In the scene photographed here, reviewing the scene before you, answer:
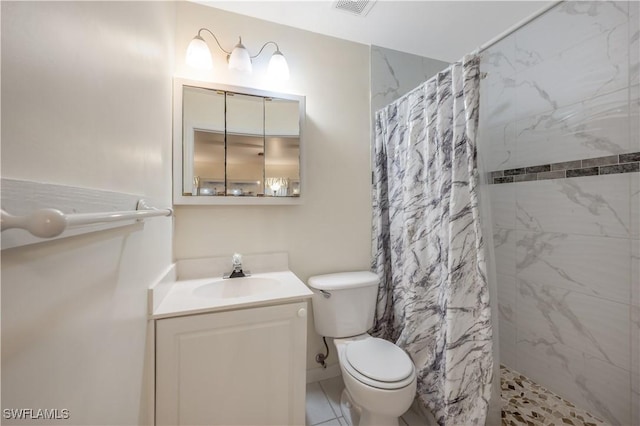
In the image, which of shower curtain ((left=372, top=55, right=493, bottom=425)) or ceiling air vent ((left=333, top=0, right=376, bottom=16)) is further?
ceiling air vent ((left=333, top=0, right=376, bottom=16))

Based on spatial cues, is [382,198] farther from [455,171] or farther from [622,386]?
[622,386]

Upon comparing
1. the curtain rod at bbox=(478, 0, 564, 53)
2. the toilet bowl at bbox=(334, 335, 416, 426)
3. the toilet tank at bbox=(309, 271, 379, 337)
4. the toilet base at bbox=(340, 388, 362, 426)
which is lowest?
the toilet base at bbox=(340, 388, 362, 426)

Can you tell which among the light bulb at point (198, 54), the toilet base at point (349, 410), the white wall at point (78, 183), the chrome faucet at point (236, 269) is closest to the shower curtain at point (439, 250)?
→ the toilet base at point (349, 410)

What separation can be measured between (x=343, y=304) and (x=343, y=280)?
0.48ft

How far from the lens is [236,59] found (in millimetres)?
1451

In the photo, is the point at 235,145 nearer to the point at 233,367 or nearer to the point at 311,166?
the point at 311,166

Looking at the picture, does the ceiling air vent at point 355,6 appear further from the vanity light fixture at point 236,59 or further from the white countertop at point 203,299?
the white countertop at point 203,299

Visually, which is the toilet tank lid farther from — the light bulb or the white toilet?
the light bulb

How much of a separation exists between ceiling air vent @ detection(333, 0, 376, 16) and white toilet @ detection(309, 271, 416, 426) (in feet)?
5.55

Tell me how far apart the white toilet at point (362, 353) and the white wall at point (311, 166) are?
0.23 meters

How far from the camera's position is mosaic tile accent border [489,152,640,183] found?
1.27 metres

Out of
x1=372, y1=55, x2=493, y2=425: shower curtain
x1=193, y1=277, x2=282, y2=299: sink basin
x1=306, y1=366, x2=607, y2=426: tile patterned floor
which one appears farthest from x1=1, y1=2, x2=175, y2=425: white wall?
x1=372, y1=55, x2=493, y2=425: shower curtain

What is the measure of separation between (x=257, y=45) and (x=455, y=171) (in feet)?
4.74

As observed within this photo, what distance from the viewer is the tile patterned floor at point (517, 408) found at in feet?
4.56
